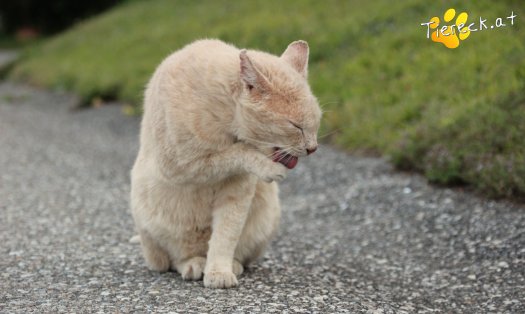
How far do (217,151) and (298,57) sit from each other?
883 millimetres

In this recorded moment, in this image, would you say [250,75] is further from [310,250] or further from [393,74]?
[393,74]

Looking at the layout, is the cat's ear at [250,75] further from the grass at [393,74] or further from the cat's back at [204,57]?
the grass at [393,74]

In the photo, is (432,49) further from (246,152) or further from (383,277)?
(246,152)

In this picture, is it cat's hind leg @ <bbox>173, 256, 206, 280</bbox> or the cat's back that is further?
cat's hind leg @ <bbox>173, 256, 206, 280</bbox>

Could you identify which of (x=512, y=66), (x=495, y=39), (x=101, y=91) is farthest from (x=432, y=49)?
(x=101, y=91)

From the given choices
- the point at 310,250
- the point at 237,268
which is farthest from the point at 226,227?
the point at 310,250

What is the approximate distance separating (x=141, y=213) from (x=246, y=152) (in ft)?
4.02

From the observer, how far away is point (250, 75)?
444 centimetres

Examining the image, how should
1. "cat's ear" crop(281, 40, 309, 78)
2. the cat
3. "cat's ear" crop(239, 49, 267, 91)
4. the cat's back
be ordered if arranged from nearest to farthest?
"cat's ear" crop(239, 49, 267, 91)
the cat
the cat's back
"cat's ear" crop(281, 40, 309, 78)

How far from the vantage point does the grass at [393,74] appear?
314 inches

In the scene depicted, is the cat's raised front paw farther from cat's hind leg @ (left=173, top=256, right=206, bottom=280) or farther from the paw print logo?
the paw print logo

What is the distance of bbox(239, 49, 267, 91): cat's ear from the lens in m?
4.41

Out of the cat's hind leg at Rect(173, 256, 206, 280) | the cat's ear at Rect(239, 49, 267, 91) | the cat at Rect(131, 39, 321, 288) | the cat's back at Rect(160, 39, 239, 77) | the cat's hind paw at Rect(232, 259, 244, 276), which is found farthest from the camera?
the cat's hind paw at Rect(232, 259, 244, 276)

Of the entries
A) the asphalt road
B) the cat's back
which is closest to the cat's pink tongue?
the cat's back
